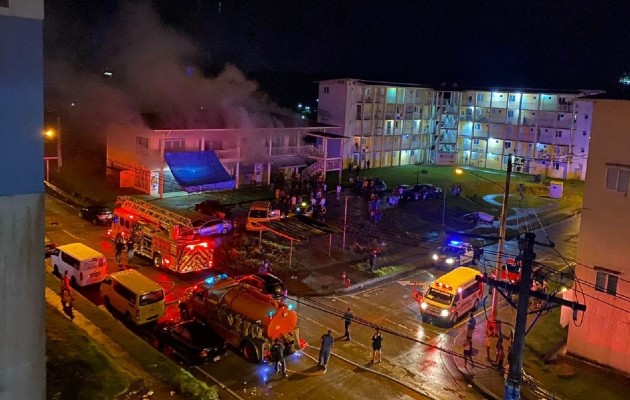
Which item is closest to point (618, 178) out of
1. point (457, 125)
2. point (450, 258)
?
point (450, 258)

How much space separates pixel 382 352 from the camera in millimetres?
18875

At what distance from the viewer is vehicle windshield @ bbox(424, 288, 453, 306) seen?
70.2 ft

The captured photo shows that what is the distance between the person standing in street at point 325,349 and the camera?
56.7 ft

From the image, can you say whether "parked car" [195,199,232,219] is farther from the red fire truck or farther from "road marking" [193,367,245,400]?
"road marking" [193,367,245,400]

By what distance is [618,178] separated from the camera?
1873cm

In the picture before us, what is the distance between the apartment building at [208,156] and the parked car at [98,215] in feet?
21.3

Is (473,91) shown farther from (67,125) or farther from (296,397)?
(296,397)

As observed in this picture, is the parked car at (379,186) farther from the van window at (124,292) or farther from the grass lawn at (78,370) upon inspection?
the grass lawn at (78,370)

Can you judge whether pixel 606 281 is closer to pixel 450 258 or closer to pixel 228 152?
pixel 450 258

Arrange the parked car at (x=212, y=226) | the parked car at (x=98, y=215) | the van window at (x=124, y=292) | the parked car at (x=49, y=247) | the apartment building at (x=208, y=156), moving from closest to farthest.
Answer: the van window at (x=124, y=292)
the parked car at (x=49, y=247)
the parked car at (x=212, y=226)
the parked car at (x=98, y=215)
the apartment building at (x=208, y=156)

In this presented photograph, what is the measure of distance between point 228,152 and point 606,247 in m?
29.7

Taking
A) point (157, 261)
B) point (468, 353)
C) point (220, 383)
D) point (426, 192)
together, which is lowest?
point (220, 383)

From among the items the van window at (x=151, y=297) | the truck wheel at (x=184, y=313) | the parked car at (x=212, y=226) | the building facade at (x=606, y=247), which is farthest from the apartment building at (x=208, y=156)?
the building facade at (x=606, y=247)

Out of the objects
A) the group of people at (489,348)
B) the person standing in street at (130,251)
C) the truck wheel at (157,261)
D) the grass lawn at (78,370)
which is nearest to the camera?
the grass lawn at (78,370)
